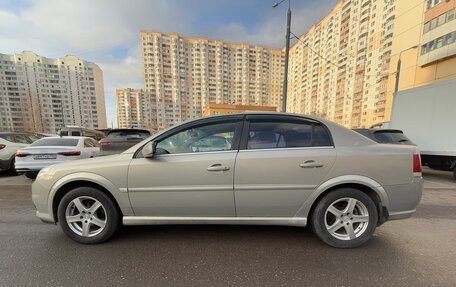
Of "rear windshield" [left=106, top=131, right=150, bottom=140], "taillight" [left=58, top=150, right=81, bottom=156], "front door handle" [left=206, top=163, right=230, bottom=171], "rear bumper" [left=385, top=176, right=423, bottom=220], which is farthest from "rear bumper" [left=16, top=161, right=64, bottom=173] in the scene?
"rear bumper" [left=385, top=176, right=423, bottom=220]

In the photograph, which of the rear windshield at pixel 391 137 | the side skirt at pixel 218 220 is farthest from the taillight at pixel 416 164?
the rear windshield at pixel 391 137

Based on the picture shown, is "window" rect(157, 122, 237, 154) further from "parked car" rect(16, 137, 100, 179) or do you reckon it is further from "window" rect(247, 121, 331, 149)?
"parked car" rect(16, 137, 100, 179)

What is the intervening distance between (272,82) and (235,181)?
8084 centimetres

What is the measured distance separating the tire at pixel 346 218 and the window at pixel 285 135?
0.67 meters

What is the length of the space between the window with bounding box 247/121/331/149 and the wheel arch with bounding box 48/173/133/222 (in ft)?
5.54

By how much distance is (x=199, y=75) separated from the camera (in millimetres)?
71375

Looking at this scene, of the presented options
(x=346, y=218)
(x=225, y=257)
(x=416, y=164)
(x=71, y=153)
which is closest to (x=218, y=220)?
(x=225, y=257)

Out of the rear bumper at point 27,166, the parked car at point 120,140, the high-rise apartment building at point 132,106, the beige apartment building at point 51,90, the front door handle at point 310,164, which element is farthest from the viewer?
the high-rise apartment building at point 132,106

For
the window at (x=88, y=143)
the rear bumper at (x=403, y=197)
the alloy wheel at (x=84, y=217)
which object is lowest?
the alloy wheel at (x=84, y=217)

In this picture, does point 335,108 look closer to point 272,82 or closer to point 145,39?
point 272,82

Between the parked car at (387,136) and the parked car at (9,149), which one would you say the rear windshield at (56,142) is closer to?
the parked car at (9,149)

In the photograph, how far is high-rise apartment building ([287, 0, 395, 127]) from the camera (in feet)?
146

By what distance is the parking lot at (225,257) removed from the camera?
6.23 feet

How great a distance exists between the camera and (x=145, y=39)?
64125mm
